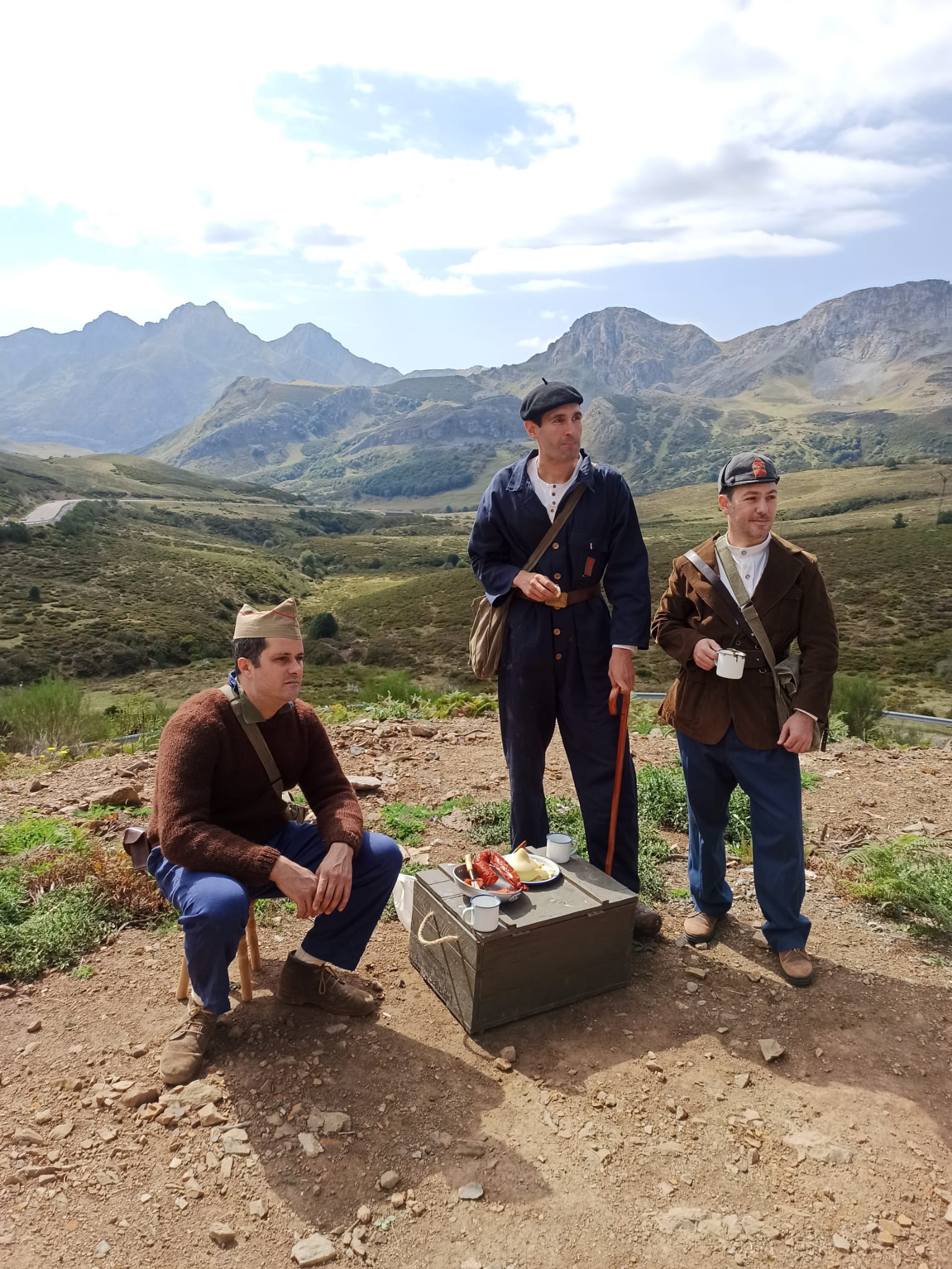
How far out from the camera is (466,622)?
50344mm

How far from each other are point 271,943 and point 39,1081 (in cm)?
120

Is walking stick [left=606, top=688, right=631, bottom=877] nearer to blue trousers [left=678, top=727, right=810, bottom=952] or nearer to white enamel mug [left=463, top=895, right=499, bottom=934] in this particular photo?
blue trousers [left=678, top=727, right=810, bottom=952]

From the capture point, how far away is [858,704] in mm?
13539

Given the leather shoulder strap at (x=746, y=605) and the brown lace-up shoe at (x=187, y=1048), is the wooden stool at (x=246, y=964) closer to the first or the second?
the brown lace-up shoe at (x=187, y=1048)

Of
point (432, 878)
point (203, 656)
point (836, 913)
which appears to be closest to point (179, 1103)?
point (432, 878)

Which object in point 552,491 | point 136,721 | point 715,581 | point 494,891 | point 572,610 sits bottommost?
point 136,721

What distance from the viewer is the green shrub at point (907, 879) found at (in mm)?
4109

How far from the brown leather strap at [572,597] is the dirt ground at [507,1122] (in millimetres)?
1795

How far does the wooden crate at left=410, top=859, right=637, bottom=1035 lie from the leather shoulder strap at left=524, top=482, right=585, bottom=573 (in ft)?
4.89

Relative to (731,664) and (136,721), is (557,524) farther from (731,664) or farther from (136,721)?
(136,721)

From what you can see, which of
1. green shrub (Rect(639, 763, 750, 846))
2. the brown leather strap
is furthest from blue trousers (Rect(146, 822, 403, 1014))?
green shrub (Rect(639, 763, 750, 846))

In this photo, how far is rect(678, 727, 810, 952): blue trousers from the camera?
357 centimetres

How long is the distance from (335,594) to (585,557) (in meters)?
72.2

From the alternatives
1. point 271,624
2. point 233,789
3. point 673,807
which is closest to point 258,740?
point 233,789
